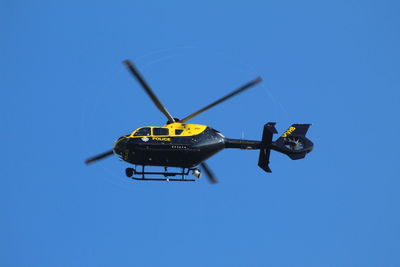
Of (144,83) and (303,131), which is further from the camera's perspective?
(303,131)

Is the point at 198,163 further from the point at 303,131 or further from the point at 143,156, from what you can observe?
the point at 303,131

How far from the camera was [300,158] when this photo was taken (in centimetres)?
3159

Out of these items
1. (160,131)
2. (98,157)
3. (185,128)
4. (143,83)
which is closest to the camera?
(143,83)

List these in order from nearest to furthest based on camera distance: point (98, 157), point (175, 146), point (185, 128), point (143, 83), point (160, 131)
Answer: point (143, 83)
point (175, 146)
point (160, 131)
point (185, 128)
point (98, 157)

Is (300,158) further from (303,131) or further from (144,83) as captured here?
(144,83)

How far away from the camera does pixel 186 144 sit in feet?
102

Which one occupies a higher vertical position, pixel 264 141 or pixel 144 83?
pixel 144 83

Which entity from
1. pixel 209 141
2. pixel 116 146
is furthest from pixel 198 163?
pixel 116 146

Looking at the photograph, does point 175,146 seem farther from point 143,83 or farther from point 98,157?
point 98,157

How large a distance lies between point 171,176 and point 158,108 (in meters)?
2.72

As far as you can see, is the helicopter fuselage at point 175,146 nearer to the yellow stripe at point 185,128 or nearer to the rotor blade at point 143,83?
the yellow stripe at point 185,128

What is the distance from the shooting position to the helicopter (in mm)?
31188

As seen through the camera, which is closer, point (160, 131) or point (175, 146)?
point (175, 146)

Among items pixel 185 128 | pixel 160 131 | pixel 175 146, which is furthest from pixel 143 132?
pixel 185 128
